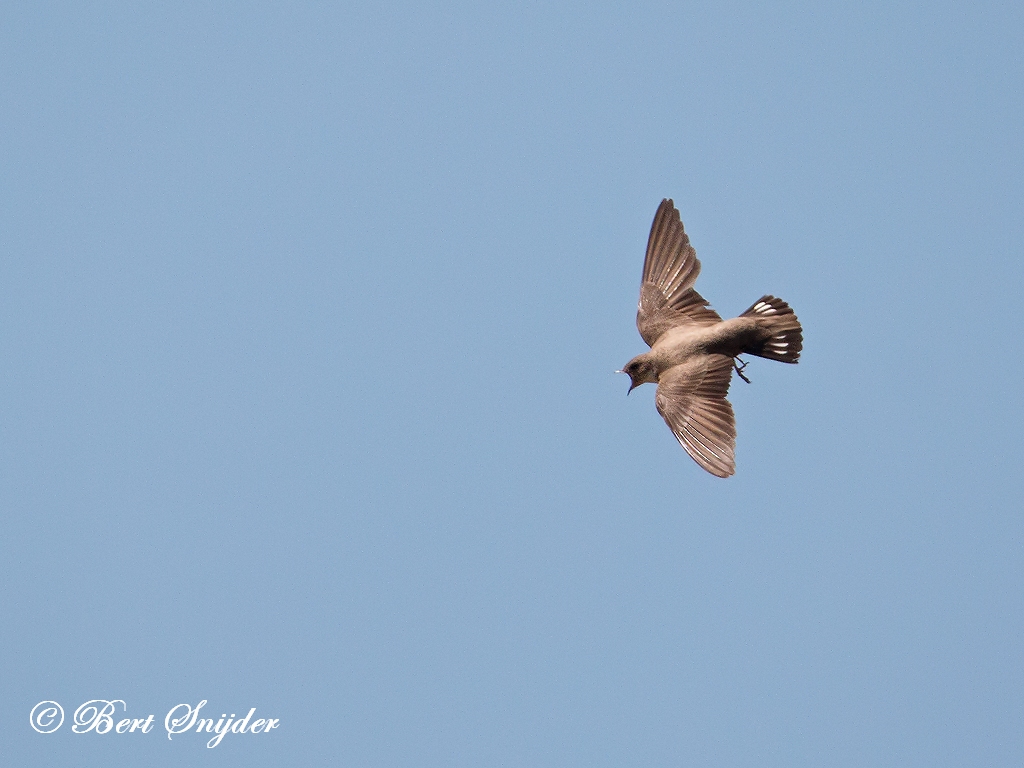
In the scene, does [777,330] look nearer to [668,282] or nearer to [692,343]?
[692,343]

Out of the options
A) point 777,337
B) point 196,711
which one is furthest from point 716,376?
point 196,711

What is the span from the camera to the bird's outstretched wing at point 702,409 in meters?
13.2

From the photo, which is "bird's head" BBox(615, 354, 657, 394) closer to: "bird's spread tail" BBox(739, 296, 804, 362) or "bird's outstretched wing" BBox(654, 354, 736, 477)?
"bird's outstretched wing" BBox(654, 354, 736, 477)

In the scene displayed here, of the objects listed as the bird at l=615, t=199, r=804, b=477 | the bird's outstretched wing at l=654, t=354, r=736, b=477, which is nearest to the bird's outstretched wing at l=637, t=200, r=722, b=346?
the bird at l=615, t=199, r=804, b=477

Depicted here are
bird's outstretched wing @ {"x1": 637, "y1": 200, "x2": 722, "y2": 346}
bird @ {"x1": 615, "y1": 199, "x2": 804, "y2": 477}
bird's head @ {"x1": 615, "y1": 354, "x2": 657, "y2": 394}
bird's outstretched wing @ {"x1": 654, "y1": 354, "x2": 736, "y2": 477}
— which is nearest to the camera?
bird's outstretched wing @ {"x1": 654, "y1": 354, "x2": 736, "y2": 477}

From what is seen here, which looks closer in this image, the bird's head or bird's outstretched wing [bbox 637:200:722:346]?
the bird's head

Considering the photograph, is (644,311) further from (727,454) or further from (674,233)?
(727,454)

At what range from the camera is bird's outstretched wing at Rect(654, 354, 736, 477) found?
13.2 metres

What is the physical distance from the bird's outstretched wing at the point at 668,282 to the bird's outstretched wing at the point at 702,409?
41.1 inches

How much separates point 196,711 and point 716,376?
1040 cm

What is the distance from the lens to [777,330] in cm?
1364

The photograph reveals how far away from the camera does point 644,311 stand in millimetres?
15359

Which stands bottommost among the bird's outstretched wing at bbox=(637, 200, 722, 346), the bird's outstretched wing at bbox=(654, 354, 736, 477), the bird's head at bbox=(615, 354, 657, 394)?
the bird's outstretched wing at bbox=(654, 354, 736, 477)

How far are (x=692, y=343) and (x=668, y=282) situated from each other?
1325 mm
